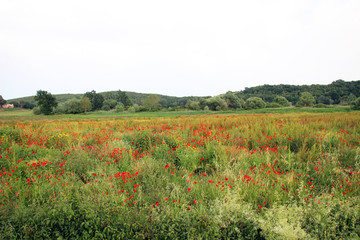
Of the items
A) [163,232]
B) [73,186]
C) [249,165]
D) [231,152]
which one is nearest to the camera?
[163,232]

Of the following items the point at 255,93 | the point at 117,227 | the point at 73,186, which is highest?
the point at 255,93

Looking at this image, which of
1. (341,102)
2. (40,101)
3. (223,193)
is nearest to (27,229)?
(223,193)

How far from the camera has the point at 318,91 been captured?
87500 mm

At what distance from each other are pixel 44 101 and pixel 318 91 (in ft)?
397

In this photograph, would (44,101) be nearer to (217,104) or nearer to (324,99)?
(217,104)

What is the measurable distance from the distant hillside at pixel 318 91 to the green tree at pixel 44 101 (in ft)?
347

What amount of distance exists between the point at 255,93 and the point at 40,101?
111238mm

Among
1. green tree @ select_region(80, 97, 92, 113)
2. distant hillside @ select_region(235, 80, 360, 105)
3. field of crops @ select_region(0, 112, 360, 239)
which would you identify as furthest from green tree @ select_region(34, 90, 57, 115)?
distant hillside @ select_region(235, 80, 360, 105)

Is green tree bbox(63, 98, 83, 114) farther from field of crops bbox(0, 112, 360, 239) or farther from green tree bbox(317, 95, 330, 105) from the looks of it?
green tree bbox(317, 95, 330, 105)

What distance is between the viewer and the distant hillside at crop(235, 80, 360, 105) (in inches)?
2960

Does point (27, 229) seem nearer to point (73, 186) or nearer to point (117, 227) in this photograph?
point (73, 186)

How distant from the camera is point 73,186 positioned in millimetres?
3250

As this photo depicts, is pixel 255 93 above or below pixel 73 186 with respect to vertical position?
above

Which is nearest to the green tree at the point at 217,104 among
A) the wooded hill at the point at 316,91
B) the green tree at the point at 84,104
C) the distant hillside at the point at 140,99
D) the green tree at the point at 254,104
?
the green tree at the point at 254,104
